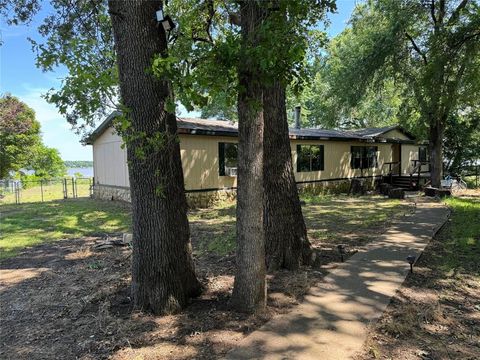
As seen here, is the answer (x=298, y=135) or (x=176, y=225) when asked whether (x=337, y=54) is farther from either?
(x=176, y=225)

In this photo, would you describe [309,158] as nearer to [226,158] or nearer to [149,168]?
[226,158]

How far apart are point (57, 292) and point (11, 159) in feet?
78.2

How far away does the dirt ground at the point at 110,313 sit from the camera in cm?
319

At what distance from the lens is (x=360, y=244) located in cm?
682

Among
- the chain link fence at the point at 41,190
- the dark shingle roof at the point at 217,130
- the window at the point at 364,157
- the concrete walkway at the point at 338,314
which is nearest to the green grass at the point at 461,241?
the concrete walkway at the point at 338,314

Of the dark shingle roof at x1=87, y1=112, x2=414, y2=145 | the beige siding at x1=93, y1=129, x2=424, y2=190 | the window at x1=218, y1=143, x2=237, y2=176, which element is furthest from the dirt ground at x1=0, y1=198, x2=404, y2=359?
the window at x1=218, y1=143, x2=237, y2=176

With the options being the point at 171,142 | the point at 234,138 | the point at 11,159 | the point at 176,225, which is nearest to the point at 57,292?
the point at 176,225

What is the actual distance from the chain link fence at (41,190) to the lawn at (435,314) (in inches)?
644

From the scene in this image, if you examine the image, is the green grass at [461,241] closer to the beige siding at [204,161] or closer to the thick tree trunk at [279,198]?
the thick tree trunk at [279,198]

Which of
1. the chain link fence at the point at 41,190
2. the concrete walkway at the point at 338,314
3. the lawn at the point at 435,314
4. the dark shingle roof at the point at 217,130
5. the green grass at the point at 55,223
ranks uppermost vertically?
the dark shingle roof at the point at 217,130

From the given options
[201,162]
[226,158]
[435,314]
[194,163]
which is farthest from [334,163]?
[435,314]

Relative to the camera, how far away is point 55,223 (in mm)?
10266

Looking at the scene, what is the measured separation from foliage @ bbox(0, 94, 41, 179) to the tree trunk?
23927 millimetres

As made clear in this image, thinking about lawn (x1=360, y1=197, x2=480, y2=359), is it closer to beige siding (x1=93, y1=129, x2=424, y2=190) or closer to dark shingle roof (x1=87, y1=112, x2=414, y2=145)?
dark shingle roof (x1=87, y1=112, x2=414, y2=145)
